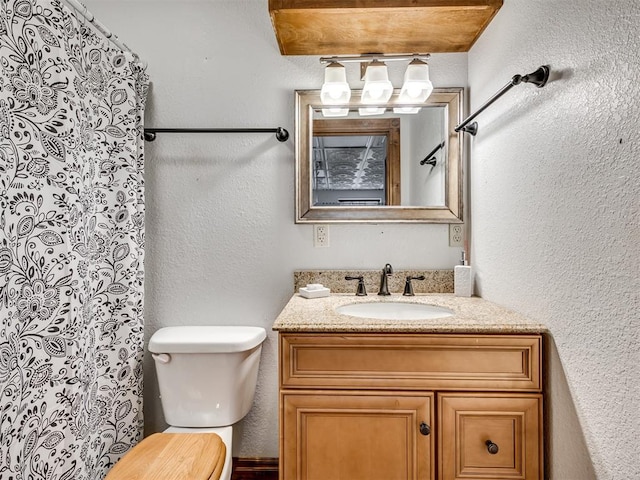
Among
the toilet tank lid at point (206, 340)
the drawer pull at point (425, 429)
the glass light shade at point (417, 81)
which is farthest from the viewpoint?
the glass light shade at point (417, 81)

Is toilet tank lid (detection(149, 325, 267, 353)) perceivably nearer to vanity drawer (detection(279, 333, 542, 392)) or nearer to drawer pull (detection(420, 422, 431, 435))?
vanity drawer (detection(279, 333, 542, 392))

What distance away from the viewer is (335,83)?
162 cm

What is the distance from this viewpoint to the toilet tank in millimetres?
1501

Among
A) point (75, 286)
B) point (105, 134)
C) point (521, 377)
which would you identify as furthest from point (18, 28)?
point (521, 377)

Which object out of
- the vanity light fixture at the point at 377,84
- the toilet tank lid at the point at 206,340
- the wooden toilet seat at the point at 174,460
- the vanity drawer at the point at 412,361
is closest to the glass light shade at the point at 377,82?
the vanity light fixture at the point at 377,84

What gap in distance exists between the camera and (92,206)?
1.39 metres

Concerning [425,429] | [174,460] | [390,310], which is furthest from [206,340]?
[425,429]

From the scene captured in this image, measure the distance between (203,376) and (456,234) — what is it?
1279 mm

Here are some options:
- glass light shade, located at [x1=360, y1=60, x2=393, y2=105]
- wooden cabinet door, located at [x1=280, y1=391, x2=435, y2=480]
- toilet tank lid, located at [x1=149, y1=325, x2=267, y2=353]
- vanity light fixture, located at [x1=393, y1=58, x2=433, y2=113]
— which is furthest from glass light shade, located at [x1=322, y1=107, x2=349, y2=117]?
wooden cabinet door, located at [x1=280, y1=391, x2=435, y2=480]

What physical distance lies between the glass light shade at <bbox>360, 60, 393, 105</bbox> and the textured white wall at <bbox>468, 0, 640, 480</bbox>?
1.45 feet

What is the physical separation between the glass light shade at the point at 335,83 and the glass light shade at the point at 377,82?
0.29 ft

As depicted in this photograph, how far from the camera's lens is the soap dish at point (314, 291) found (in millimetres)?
1612

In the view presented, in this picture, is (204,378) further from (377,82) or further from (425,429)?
(377,82)

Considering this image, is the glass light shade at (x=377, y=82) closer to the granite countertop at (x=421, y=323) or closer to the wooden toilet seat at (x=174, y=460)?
the granite countertop at (x=421, y=323)
